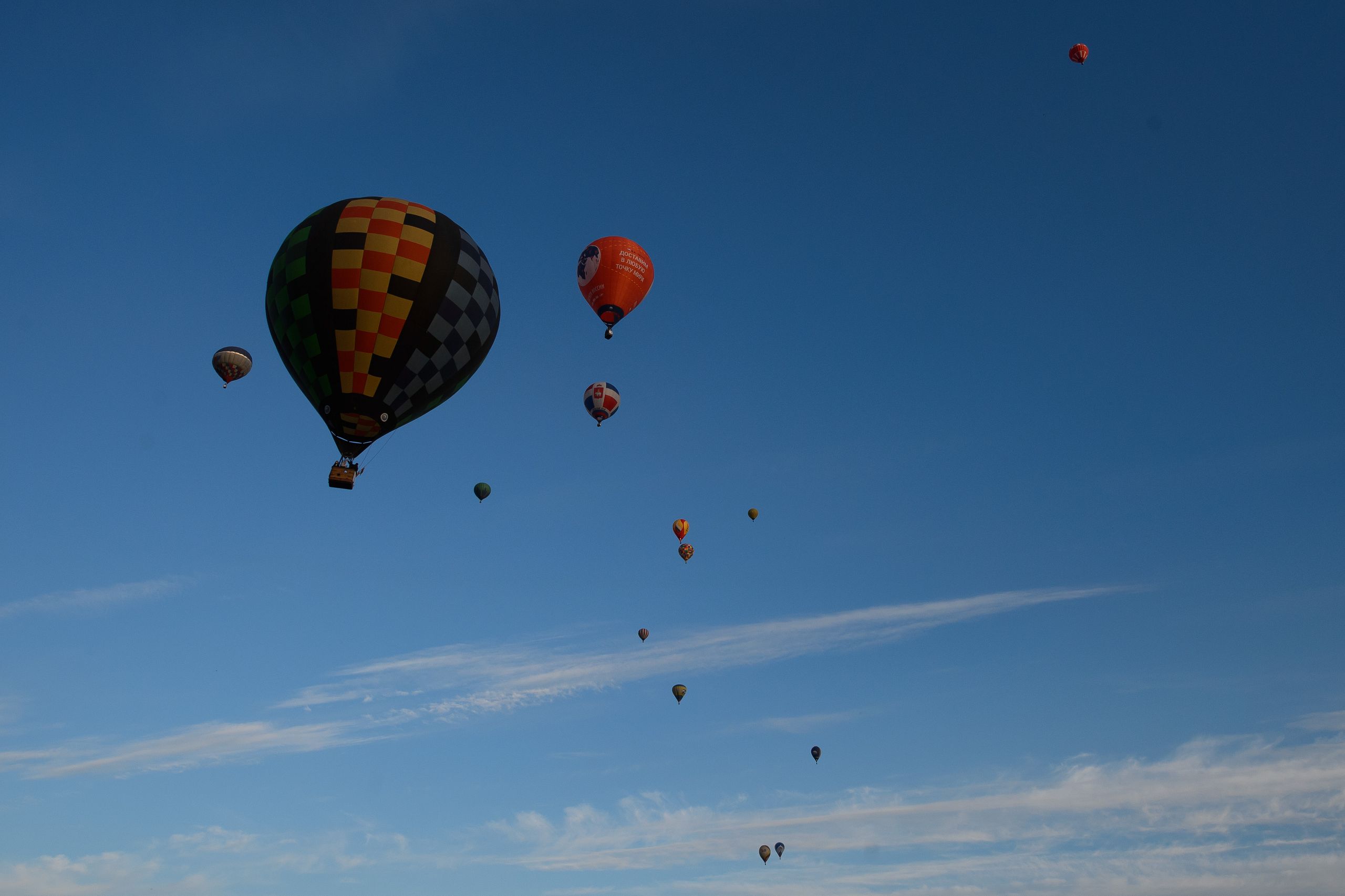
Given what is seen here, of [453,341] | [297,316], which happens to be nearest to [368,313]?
[297,316]

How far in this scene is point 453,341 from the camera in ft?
105

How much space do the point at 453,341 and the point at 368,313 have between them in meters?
2.76

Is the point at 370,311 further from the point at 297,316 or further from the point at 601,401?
the point at 601,401

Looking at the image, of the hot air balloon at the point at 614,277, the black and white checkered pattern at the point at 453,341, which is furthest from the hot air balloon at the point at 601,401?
the black and white checkered pattern at the point at 453,341

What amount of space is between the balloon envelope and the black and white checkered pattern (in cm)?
4

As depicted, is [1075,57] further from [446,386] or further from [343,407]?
[343,407]

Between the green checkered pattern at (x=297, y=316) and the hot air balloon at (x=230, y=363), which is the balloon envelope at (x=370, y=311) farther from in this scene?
the hot air balloon at (x=230, y=363)

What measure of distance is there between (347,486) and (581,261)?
17.5 m

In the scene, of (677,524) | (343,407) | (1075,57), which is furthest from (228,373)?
(1075,57)

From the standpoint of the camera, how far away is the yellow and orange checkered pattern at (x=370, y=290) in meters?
30.4

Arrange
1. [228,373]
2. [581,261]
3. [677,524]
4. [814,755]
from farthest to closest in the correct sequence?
[814,755] → [677,524] → [581,261] → [228,373]

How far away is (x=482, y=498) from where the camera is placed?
45688 mm

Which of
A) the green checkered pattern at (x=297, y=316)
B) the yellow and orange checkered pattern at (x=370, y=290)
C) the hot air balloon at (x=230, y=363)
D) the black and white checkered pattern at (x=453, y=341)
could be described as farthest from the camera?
the hot air balloon at (x=230, y=363)

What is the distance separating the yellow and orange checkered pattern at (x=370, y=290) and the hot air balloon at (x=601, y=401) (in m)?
17.0
